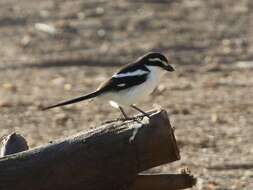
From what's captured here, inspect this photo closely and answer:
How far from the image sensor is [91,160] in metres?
6.76

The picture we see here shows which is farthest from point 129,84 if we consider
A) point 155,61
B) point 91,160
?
point 91,160

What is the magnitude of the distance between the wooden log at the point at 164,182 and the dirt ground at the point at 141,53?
2.17 meters

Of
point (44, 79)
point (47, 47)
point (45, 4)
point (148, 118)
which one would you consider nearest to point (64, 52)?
point (47, 47)

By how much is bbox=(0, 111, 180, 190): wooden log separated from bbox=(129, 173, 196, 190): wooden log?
12cm

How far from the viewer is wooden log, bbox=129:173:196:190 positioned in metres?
6.92

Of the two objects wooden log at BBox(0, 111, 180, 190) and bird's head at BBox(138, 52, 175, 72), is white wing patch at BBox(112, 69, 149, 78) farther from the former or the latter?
wooden log at BBox(0, 111, 180, 190)

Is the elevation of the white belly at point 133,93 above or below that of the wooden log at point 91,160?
above

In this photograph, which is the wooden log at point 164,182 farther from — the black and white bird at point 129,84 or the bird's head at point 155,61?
the bird's head at point 155,61

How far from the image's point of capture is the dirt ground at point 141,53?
10.8 metres

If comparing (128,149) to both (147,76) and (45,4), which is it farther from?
(45,4)

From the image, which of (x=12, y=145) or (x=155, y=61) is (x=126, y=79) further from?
(x=12, y=145)

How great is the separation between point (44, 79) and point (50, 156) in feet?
23.8

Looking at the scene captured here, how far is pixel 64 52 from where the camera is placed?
15523 millimetres

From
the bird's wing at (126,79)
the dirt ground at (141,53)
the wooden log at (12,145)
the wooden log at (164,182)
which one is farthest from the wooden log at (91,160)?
the dirt ground at (141,53)
